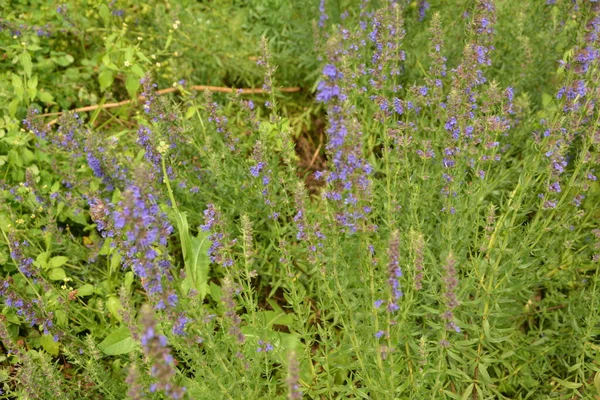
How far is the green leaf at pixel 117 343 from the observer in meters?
3.97

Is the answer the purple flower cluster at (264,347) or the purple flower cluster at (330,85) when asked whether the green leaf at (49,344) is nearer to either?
the purple flower cluster at (264,347)

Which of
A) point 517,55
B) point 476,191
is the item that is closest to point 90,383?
point 476,191

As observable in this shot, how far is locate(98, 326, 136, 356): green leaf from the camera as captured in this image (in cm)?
397

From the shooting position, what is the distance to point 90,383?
400 centimetres

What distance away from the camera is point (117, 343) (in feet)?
13.1

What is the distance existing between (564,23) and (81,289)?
4812mm

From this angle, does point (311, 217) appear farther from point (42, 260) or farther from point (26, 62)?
point (26, 62)

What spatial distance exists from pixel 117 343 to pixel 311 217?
1651 millimetres

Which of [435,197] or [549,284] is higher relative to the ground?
[435,197]

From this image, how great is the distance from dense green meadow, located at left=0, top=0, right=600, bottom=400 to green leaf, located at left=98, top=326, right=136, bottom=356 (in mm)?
16

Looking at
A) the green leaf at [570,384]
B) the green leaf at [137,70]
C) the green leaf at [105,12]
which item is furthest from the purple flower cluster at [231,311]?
the green leaf at [105,12]

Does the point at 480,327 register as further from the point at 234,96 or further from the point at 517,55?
the point at 517,55

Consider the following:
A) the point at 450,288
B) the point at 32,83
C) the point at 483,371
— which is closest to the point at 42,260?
the point at 32,83

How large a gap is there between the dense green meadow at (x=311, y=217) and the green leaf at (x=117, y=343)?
0.02 metres
